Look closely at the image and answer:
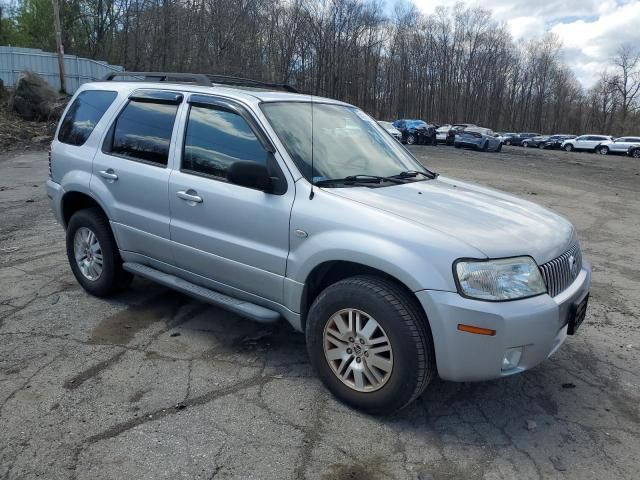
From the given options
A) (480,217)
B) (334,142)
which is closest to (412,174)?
(334,142)

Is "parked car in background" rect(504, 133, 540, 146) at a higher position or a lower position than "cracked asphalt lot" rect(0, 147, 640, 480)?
higher

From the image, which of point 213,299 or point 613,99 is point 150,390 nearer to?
point 213,299

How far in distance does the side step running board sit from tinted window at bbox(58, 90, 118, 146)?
1.34 meters

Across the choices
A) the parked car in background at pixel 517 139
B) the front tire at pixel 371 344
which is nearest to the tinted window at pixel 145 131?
the front tire at pixel 371 344

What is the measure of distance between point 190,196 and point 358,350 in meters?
1.68

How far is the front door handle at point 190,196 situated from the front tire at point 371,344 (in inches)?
48.0

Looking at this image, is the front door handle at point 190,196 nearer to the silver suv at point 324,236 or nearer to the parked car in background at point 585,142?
the silver suv at point 324,236

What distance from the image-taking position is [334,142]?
157 inches

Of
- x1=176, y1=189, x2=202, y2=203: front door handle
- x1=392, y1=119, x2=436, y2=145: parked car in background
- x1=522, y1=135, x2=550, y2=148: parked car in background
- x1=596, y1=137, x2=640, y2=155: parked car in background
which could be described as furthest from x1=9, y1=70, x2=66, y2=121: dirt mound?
x1=522, y1=135, x2=550, y2=148: parked car in background

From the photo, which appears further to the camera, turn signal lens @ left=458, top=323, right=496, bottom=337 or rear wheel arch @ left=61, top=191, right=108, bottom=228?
rear wheel arch @ left=61, top=191, right=108, bottom=228

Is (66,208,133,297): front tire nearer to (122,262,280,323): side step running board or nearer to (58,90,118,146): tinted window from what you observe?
(122,262,280,323): side step running board

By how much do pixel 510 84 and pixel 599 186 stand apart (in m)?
80.8

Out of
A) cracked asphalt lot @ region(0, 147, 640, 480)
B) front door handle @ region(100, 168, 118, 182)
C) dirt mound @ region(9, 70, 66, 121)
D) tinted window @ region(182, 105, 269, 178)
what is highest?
dirt mound @ region(9, 70, 66, 121)

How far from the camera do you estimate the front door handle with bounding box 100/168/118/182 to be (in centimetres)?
454
